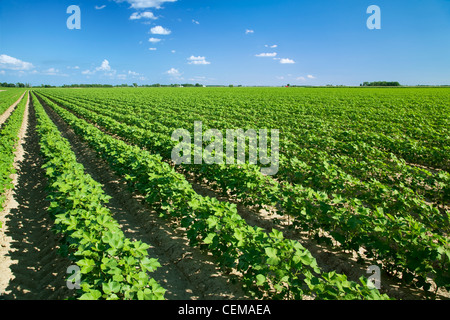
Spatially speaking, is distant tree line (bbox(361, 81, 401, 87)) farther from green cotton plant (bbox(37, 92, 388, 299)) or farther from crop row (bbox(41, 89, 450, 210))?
green cotton plant (bbox(37, 92, 388, 299))

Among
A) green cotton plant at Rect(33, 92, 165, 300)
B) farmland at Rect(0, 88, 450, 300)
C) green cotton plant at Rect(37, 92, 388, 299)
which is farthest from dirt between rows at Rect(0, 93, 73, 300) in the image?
green cotton plant at Rect(37, 92, 388, 299)

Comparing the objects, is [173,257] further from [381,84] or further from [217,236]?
[381,84]

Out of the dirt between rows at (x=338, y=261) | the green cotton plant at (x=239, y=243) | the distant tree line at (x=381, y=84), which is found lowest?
the dirt between rows at (x=338, y=261)

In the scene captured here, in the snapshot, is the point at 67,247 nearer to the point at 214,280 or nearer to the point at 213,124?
the point at 214,280

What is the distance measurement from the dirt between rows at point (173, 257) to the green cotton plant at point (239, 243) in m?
0.26

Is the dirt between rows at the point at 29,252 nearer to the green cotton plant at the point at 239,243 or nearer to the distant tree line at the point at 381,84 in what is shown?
the green cotton plant at the point at 239,243

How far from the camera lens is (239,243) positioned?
3.38 metres

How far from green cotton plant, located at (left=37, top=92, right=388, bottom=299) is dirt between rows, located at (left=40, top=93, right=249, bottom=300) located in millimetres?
260

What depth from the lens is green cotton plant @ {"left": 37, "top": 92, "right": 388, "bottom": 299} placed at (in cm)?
298

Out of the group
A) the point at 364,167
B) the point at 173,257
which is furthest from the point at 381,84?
the point at 173,257

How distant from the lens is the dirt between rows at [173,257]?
12.9 ft

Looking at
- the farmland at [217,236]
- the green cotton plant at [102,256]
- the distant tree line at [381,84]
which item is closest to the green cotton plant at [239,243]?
the farmland at [217,236]

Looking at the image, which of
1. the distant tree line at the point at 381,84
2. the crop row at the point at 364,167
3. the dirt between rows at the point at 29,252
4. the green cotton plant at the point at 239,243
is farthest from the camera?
the distant tree line at the point at 381,84
